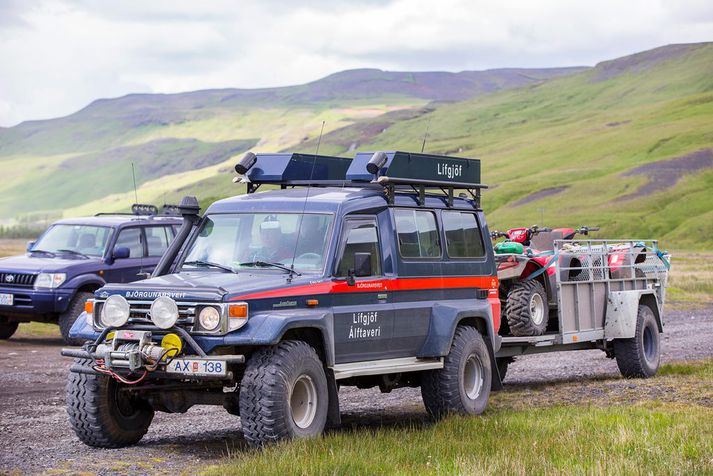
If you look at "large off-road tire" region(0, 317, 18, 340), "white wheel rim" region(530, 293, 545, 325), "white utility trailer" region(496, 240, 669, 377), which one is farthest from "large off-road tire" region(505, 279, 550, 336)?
"large off-road tire" region(0, 317, 18, 340)

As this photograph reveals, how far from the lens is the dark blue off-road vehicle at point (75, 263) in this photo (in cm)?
1853

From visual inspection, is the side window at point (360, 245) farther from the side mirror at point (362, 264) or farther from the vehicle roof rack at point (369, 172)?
the vehicle roof rack at point (369, 172)

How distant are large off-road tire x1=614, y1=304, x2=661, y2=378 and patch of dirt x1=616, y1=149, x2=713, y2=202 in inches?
3230

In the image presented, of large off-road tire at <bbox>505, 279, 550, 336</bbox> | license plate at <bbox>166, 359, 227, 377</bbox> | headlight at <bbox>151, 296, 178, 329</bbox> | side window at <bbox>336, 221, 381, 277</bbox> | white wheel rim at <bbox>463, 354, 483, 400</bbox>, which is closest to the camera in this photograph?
license plate at <bbox>166, 359, 227, 377</bbox>

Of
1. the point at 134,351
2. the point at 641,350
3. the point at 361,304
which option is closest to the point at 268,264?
the point at 361,304

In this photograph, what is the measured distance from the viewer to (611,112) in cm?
18012

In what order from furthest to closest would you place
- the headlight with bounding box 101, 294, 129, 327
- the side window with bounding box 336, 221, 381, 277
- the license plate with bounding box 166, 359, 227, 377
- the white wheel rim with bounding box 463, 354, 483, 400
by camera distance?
the white wheel rim with bounding box 463, 354, 483, 400 < the side window with bounding box 336, 221, 381, 277 < the headlight with bounding box 101, 294, 129, 327 < the license plate with bounding box 166, 359, 227, 377

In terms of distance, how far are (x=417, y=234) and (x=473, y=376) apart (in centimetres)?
172

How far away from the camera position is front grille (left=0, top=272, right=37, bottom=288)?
18609 mm

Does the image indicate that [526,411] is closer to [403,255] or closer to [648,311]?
[403,255]

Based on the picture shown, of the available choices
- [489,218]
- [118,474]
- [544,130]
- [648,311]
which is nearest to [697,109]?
[544,130]

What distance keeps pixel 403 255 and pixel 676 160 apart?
335 feet

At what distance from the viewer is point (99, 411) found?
30.8 ft

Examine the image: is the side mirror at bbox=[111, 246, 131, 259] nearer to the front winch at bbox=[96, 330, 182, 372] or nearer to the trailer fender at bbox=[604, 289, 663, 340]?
the trailer fender at bbox=[604, 289, 663, 340]
